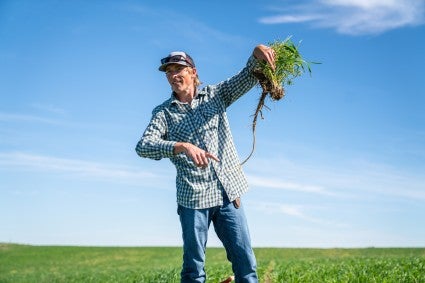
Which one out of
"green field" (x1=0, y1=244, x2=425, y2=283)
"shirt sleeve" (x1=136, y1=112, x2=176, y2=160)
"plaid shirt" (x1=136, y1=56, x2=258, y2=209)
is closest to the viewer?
"shirt sleeve" (x1=136, y1=112, x2=176, y2=160)

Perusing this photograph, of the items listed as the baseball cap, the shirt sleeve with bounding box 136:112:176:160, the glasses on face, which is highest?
the baseball cap

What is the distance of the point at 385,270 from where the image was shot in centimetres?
1208

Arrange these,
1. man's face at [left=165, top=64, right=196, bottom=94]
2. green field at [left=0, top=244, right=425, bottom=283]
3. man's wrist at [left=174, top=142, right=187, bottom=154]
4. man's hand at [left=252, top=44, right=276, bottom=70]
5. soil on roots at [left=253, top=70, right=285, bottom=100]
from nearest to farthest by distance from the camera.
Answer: man's wrist at [left=174, top=142, right=187, bottom=154] < man's hand at [left=252, top=44, right=276, bottom=70] < man's face at [left=165, top=64, right=196, bottom=94] < soil on roots at [left=253, top=70, right=285, bottom=100] < green field at [left=0, top=244, right=425, bottom=283]

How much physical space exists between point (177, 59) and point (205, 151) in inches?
35.9

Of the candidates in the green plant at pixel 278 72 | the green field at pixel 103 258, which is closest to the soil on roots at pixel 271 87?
the green plant at pixel 278 72

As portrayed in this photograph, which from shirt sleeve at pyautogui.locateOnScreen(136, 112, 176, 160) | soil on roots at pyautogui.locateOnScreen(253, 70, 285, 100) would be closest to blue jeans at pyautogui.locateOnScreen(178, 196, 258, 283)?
shirt sleeve at pyautogui.locateOnScreen(136, 112, 176, 160)

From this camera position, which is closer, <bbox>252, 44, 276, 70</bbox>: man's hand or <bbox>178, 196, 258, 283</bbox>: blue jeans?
<bbox>178, 196, 258, 283</bbox>: blue jeans

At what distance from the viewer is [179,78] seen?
547 cm

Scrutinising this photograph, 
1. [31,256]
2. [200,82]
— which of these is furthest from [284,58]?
[31,256]

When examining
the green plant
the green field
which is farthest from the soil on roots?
the green field

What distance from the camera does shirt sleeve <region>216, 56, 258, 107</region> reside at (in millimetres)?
5523

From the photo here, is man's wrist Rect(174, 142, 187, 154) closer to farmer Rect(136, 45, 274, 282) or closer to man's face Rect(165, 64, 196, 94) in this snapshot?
farmer Rect(136, 45, 274, 282)

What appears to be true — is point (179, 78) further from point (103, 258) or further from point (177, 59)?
point (103, 258)

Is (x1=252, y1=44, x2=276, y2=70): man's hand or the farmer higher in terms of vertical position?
(x1=252, y1=44, x2=276, y2=70): man's hand
